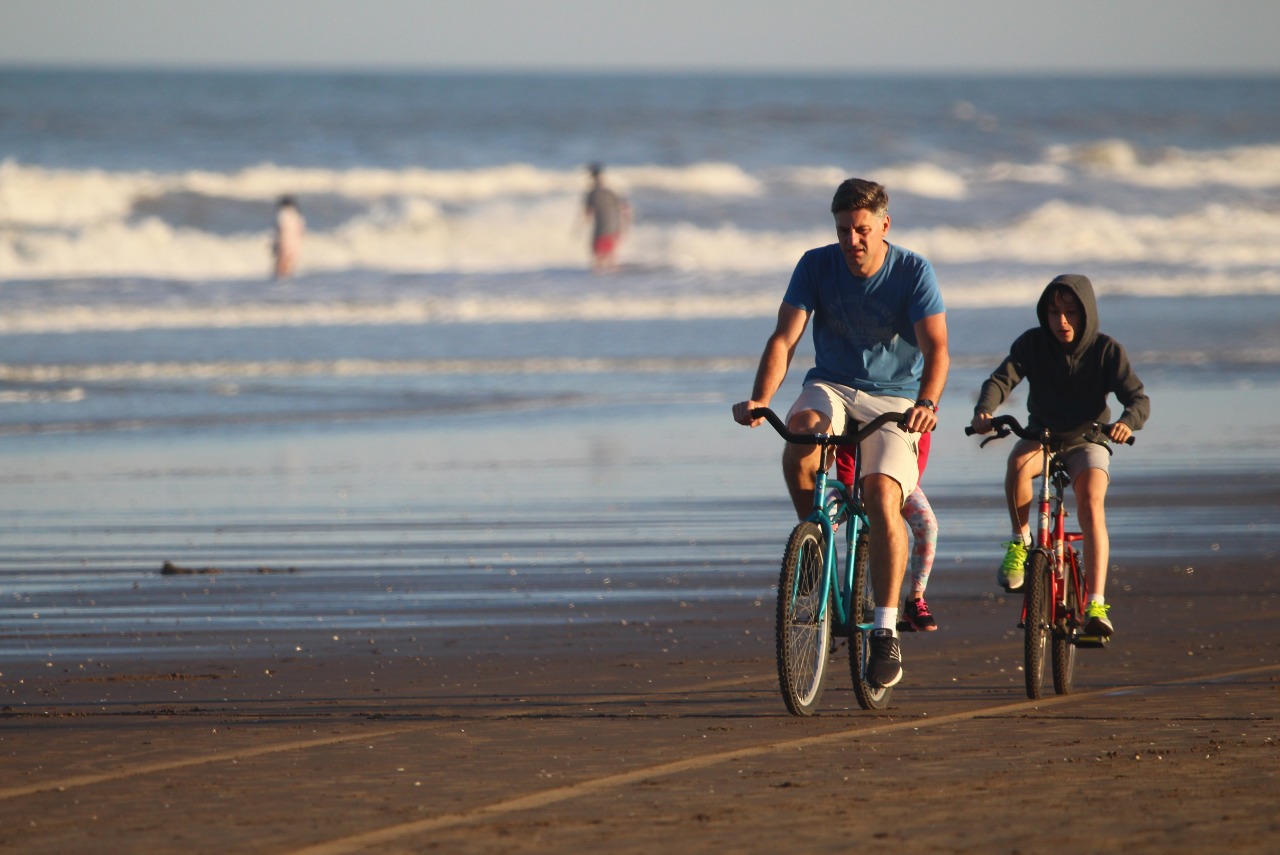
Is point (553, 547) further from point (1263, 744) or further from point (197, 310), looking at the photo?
point (197, 310)

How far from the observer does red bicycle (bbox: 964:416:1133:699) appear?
5812 millimetres

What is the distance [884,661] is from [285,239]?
88.6 feet

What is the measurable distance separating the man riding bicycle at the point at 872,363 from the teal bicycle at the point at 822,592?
7cm

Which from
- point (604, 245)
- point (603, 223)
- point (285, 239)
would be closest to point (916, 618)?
point (285, 239)

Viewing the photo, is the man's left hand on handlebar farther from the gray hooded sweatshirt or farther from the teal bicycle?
the gray hooded sweatshirt

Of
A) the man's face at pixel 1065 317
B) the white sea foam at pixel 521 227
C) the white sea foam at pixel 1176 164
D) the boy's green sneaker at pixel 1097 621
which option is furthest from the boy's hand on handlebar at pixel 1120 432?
the white sea foam at pixel 1176 164

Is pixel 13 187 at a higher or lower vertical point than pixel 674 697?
higher

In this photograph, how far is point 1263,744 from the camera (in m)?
4.90

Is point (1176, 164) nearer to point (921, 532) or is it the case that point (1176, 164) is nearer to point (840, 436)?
point (921, 532)

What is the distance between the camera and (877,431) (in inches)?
222

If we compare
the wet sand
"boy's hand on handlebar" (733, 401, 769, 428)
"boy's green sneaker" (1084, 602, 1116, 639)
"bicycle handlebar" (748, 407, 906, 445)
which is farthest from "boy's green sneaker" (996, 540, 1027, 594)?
"boy's hand on handlebar" (733, 401, 769, 428)

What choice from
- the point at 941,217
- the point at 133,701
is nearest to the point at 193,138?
the point at 941,217

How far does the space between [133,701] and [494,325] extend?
57.2ft

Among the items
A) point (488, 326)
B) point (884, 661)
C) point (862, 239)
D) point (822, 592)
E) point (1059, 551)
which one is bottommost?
point (884, 661)
